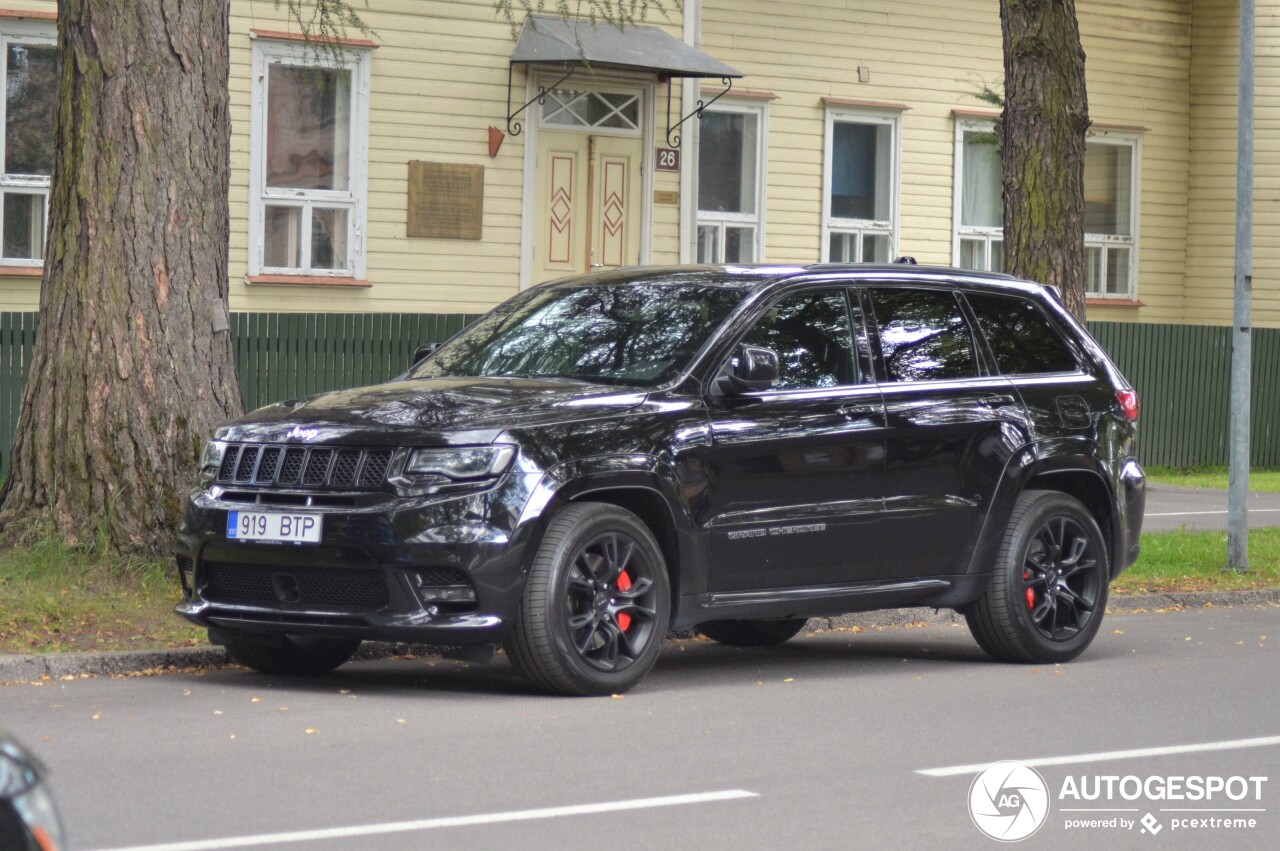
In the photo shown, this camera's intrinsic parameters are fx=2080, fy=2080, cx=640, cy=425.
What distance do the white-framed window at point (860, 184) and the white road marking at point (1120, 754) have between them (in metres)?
16.3

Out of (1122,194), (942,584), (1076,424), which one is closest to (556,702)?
(942,584)

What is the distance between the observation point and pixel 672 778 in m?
6.85

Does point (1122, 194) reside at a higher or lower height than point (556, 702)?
higher

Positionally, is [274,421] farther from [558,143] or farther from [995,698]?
[558,143]

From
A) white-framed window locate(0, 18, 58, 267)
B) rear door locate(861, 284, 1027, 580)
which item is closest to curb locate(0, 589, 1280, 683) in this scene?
rear door locate(861, 284, 1027, 580)

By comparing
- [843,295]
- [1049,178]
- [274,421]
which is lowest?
[274,421]

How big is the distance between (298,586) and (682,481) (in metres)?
1.63

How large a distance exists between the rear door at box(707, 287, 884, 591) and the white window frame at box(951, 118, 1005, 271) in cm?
1561

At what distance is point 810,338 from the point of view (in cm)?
945

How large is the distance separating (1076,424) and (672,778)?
13.9ft

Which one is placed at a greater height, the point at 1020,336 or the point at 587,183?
the point at 587,183

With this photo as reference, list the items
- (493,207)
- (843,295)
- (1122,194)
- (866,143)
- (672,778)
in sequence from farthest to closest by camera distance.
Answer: (1122,194) < (866,143) < (493,207) < (843,295) < (672,778)

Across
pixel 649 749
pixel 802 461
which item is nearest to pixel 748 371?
pixel 802 461

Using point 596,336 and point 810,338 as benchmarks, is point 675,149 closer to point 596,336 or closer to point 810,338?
point 810,338
